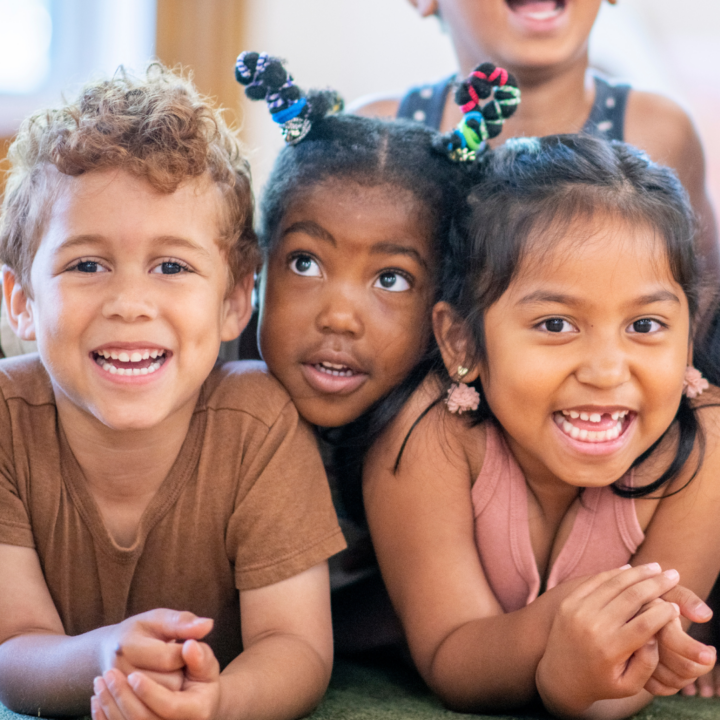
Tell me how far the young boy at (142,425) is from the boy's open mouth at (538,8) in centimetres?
61

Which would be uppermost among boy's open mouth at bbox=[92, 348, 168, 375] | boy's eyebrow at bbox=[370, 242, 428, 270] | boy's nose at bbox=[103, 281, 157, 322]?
boy's eyebrow at bbox=[370, 242, 428, 270]

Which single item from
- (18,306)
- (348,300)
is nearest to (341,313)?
(348,300)

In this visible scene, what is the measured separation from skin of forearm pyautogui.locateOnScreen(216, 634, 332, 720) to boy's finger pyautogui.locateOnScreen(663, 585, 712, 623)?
0.37 m

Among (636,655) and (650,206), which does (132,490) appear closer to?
(636,655)

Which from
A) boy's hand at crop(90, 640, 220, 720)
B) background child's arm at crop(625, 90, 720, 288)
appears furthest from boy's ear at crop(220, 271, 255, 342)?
background child's arm at crop(625, 90, 720, 288)

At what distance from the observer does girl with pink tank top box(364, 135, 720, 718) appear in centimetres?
100

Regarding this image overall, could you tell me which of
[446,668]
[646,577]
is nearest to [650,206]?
[646,577]

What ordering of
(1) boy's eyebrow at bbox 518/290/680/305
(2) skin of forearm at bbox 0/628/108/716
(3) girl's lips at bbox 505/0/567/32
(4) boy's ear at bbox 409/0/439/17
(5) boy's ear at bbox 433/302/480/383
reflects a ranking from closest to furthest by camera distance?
(2) skin of forearm at bbox 0/628/108/716
(1) boy's eyebrow at bbox 518/290/680/305
(5) boy's ear at bbox 433/302/480/383
(3) girl's lips at bbox 505/0/567/32
(4) boy's ear at bbox 409/0/439/17

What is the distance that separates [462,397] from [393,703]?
0.36m

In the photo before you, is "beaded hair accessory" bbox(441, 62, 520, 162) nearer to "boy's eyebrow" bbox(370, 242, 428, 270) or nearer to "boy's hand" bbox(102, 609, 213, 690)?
"boy's eyebrow" bbox(370, 242, 428, 270)

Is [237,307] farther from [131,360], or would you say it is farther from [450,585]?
[450,585]

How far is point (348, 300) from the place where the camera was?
1162mm

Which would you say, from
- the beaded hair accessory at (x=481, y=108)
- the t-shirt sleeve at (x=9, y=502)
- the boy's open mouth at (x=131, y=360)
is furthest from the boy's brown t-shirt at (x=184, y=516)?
the beaded hair accessory at (x=481, y=108)

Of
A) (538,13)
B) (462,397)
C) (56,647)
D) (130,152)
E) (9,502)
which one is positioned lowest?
(56,647)
